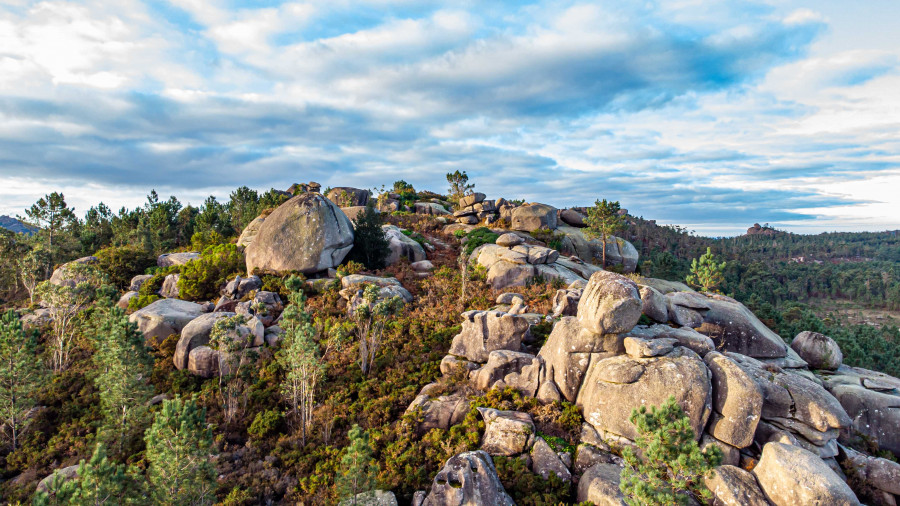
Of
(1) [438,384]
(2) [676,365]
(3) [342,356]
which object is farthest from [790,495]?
(3) [342,356]

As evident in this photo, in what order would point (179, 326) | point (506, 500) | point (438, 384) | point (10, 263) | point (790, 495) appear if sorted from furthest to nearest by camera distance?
point (10, 263), point (179, 326), point (438, 384), point (506, 500), point (790, 495)

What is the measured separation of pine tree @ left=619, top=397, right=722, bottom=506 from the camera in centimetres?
952

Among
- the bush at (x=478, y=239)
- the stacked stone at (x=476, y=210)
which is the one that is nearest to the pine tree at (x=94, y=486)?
the bush at (x=478, y=239)

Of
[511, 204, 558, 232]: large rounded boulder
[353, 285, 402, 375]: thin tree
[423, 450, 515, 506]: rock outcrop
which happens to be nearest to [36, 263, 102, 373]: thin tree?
[353, 285, 402, 375]: thin tree

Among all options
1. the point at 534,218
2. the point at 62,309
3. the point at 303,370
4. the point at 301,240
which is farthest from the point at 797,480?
the point at 534,218

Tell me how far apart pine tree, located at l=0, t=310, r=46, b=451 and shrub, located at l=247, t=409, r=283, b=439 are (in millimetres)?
9983

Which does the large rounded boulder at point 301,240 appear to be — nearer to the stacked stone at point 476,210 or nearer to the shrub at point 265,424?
the shrub at point 265,424

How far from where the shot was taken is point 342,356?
23.0 meters

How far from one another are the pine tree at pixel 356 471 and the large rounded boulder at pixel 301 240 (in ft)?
78.4

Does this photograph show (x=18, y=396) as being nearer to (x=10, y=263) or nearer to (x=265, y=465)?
(x=265, y=465)

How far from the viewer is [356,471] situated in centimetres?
1209

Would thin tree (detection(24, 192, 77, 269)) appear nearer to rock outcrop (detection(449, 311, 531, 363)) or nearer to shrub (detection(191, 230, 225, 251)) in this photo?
shrub (detection(191, 230, 225, 251))

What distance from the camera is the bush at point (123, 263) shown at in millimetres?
38656

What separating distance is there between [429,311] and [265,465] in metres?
13.9
